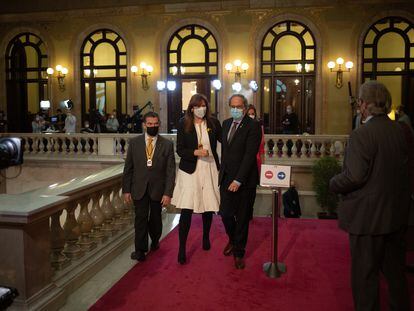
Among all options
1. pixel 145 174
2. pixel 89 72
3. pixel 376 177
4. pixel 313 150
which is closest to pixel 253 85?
pixel 313 150

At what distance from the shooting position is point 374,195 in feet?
10.1

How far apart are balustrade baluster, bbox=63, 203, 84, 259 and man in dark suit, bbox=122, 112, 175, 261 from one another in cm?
61

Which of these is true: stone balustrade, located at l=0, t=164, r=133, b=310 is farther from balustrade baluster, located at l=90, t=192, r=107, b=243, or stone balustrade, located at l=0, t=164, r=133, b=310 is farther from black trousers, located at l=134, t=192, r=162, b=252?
black trousers, located at l=134, t=192, r=162, b=252

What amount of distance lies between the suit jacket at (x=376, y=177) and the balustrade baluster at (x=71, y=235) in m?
2.72

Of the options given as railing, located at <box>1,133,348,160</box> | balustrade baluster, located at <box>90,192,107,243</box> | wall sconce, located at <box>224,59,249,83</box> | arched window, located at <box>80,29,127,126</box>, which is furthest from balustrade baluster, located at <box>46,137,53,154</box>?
balustrade baluster, located at <box>90,192,107,243</box>

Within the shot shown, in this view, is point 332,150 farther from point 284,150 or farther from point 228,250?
point 228,250

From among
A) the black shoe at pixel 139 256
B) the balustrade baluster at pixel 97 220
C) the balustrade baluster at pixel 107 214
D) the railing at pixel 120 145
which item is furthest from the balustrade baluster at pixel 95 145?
the black shoe at pixel 139 256

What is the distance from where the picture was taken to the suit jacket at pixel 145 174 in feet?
16.3

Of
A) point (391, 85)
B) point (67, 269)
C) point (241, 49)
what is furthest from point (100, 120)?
point (67, 269)

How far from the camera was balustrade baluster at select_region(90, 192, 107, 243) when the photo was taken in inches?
203

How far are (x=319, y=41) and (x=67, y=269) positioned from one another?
14.5m

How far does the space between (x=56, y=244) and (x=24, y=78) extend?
55.8 ft

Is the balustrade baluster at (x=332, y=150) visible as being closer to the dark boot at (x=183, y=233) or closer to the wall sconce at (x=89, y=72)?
the dark boot at (x=183, y=233)

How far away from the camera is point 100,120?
17000mm
